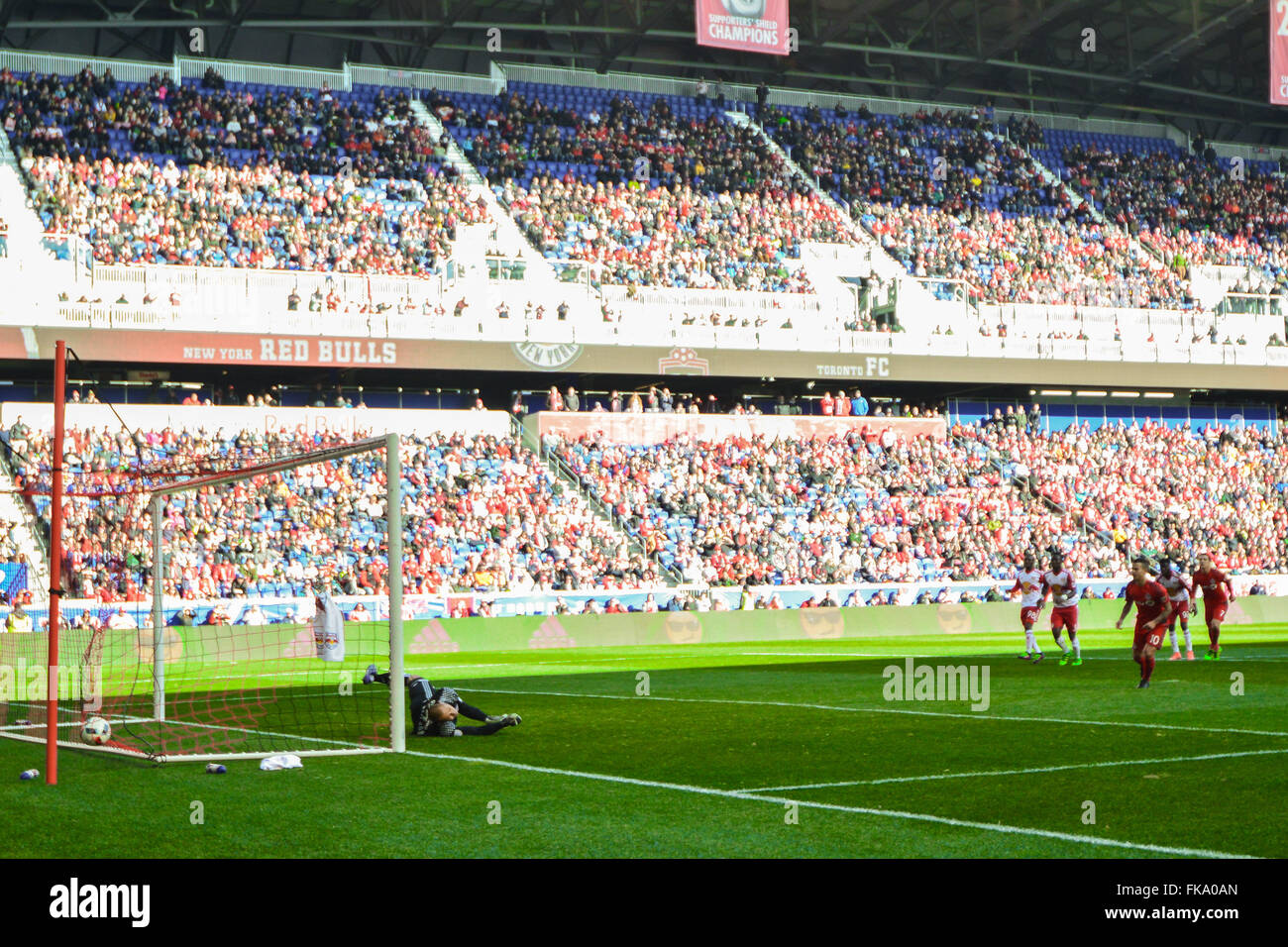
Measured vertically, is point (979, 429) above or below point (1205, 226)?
below

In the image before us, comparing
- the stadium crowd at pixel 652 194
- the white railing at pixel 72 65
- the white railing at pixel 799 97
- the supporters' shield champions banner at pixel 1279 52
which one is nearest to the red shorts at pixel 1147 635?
the stadium crowd at pixel 652 194

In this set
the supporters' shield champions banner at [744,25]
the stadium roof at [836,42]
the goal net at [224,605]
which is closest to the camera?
the goal net at [224,605]

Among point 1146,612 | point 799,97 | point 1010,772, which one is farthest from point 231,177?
point 1010,772

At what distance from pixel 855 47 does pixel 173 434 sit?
31546 millimetres

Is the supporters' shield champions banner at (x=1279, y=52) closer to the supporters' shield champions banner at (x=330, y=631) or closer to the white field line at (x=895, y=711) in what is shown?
the white field line at (x=895, y=711)

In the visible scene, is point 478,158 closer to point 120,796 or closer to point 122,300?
point 122,300

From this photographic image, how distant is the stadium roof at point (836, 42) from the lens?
54188 millimetres

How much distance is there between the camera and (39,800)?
10977 mm

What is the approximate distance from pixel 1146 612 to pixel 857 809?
9.17 metres

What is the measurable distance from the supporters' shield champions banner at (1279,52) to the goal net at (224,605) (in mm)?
28231

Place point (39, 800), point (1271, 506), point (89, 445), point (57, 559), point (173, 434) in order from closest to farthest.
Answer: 1. point (39, 800)
2. point (57, 559)
3. point (89, 445)
4. point (173, 434)
5. point (1271, 506)

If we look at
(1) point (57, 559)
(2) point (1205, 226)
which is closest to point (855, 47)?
(2) point (1205, 226)

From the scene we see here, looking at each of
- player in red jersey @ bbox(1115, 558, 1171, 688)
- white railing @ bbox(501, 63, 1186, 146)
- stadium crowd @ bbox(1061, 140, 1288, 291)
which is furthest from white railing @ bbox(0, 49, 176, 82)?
player in red jersey @ bbox(1115, 558, 1171, 688)
